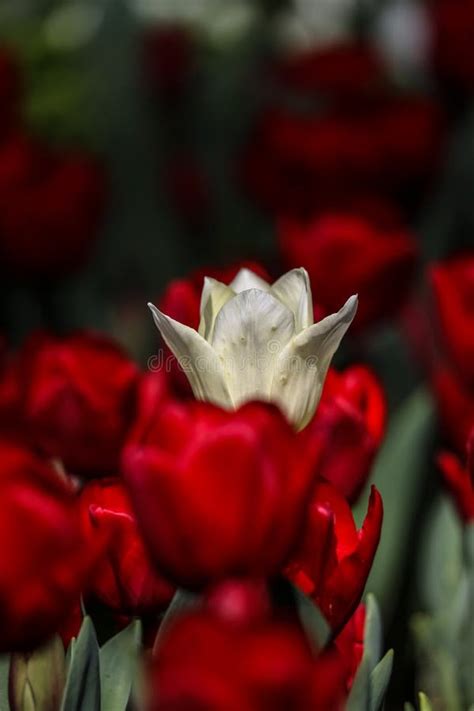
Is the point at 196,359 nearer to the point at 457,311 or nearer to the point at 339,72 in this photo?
the point at 457,311

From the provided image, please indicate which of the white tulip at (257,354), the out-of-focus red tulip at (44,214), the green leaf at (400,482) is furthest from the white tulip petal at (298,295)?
the out-of-focus red tulip at (44,214)

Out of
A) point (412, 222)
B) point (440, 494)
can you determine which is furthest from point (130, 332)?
point (440, 494)

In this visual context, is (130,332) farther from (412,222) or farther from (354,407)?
(354,407)

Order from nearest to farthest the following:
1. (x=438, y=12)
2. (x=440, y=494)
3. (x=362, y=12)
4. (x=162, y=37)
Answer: (x=440, y=494) → (x=438, y=12) → (x=162, y=37) → (x=362, y=12)

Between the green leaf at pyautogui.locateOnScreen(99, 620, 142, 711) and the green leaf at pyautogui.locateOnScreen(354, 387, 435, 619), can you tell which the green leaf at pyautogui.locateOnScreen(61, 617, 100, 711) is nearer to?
the green leaf at pyautogui.locateOnScreen(99, 620, 142, 711)

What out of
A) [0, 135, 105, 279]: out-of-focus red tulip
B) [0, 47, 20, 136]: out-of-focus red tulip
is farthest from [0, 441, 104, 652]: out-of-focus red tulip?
[0, 47, 20, 136]: out-of-focus red tulip

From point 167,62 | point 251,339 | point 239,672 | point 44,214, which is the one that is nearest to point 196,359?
point 251,339

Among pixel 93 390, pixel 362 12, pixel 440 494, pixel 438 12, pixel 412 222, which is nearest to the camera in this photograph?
pixel 93 390
